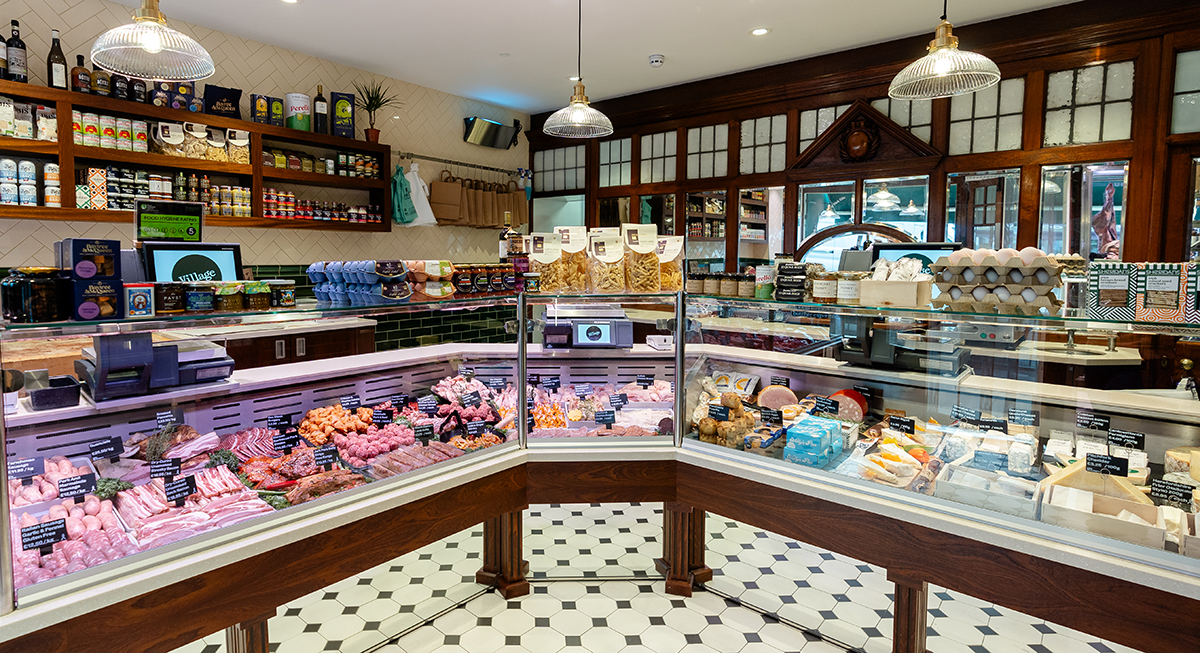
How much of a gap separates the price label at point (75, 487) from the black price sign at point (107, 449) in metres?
0.17

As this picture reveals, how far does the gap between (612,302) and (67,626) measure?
6.50ft

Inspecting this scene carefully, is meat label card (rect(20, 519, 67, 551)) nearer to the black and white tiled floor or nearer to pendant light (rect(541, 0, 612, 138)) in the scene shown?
the black and white tiled floor

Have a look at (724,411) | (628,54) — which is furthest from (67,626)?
(628,54)

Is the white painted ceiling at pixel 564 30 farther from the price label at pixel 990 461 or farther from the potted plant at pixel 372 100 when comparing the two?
the price label at pixel 990 461

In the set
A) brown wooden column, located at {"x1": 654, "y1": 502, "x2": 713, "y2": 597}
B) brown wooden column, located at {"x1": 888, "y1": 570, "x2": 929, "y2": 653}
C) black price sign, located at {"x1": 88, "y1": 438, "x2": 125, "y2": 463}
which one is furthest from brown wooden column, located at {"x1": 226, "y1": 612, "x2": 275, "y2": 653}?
brown wooden column, located at {"x1": 888, "y1": 570, "x2": 929, "y2": 653}

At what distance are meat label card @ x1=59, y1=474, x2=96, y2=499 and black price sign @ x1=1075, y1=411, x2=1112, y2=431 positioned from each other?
3.15 m

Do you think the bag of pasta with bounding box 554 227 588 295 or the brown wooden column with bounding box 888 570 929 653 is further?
the bag of pasta with bounding box 554 227 588 295

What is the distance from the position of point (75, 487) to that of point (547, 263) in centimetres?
179

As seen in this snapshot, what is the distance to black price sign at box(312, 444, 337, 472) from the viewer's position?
88.4 inches

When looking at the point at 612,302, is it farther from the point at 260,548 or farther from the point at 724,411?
the point at 260,548

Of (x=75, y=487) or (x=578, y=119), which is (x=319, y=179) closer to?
(x=578, y=119)

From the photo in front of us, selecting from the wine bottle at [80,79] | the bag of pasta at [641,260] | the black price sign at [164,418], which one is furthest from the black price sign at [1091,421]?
the wine bottle at [80,79]

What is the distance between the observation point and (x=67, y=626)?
1.53 m

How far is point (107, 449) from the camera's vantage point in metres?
2.12
